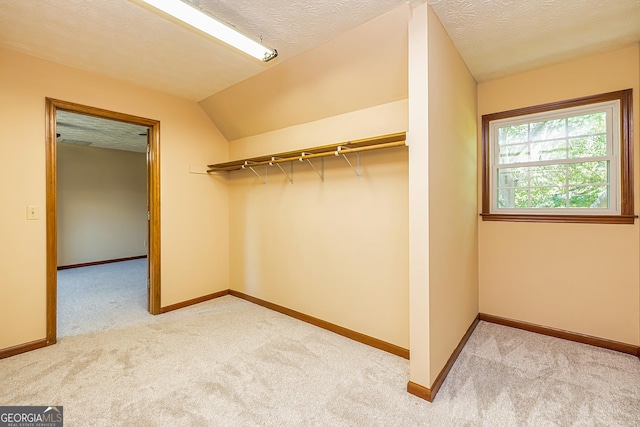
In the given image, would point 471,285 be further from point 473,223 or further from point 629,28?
point 629,28

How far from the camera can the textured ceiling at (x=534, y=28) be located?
1.76 m

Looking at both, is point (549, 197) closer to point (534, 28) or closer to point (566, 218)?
point (566, 218)

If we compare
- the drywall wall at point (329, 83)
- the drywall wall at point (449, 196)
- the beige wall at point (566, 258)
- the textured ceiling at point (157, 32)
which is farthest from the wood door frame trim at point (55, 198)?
the beige wall at point (566, 258)

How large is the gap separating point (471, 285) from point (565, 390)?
1.00 metres

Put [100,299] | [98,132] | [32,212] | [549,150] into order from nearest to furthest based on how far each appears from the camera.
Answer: [32,212] → [549,150] → [100,299] → [98,132]

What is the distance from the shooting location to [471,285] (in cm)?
273

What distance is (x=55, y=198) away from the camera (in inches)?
101

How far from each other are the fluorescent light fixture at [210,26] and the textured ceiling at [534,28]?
115 cm

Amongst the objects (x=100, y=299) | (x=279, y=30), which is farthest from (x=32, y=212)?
(x=279, y=30)

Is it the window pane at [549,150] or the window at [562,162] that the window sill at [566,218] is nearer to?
the window at [562,162]

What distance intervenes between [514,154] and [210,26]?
9.38 feet

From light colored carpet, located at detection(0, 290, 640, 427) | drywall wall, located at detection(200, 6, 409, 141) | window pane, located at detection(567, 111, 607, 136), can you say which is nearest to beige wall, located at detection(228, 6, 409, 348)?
drywall wall, located at detection(200, 6, 409, 141)
